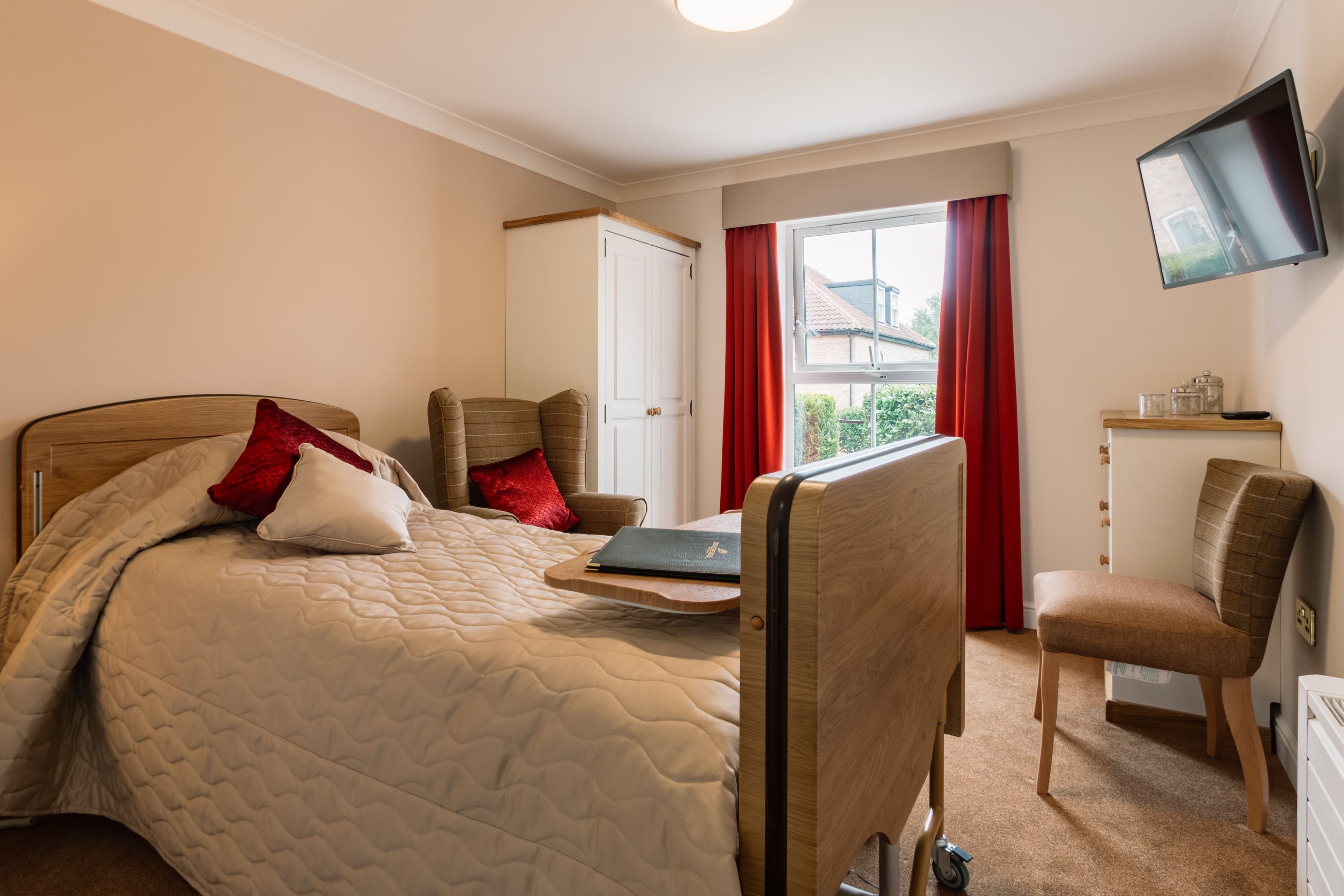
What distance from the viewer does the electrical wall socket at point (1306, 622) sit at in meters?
1.96

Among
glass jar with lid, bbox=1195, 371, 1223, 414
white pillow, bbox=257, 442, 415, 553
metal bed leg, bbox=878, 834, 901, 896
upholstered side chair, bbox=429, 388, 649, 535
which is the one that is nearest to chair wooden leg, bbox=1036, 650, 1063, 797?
metal bed leg, bbox=878, 834, 901, 896

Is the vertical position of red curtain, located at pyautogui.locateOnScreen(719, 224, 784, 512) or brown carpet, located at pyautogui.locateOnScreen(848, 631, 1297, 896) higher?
red curtain, located at pyautogui.locateOnScreen(719, 224, 784, 512)

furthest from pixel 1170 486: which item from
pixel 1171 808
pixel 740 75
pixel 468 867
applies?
pixel 468 867

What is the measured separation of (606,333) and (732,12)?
1614 mm

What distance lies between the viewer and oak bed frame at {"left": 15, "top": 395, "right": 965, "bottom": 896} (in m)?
0.82

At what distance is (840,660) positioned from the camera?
2.95 ft

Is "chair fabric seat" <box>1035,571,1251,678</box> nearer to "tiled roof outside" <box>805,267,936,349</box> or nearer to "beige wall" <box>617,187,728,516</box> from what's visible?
"tiled roof outside" <box>805,267,936,349</box>

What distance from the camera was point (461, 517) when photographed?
2.36m

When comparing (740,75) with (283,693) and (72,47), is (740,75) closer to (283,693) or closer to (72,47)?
(72,47)

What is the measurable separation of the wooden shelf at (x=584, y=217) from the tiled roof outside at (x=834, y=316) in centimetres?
84

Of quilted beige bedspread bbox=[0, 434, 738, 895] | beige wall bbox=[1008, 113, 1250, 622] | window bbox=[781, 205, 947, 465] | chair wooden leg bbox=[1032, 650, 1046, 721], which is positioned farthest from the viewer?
window bbox=[781, 205, 947, 465]

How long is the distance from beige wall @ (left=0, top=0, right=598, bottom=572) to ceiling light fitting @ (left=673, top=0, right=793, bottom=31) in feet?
4.96

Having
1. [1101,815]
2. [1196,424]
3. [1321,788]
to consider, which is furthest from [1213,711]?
[1321,788]

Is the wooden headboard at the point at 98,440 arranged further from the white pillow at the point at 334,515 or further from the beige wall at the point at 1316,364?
the beige wall at the point at 1316,364
